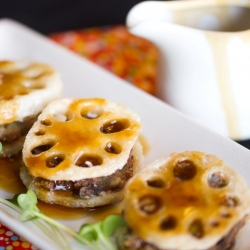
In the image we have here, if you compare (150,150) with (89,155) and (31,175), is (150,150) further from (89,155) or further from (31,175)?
(31,175)

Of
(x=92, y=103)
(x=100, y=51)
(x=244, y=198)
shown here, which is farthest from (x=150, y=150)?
(x=100, y=51)

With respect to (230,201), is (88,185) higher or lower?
lower

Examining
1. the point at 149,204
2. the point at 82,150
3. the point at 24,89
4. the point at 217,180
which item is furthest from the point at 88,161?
the point at 24,89

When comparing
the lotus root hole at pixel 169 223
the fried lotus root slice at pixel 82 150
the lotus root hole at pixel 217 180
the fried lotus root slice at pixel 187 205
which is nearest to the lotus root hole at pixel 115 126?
the fried lotus root slice at pixel 82 150

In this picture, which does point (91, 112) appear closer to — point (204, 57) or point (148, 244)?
point (204, 57)

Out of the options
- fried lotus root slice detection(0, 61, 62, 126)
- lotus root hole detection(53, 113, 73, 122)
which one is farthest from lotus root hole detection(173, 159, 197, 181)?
fried lotus root slice detection(0, 61, 62, 126)

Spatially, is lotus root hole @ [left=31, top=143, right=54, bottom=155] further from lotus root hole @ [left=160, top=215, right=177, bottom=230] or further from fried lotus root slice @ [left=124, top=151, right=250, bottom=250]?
lotus root hole @ [left=160, top=215, right=177, bottom=230]
